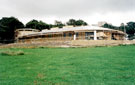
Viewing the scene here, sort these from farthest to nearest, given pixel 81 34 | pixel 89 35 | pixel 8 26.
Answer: pixel 8 26, pixel 81 34, pixel 89 35

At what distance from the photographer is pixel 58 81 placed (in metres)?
5.61

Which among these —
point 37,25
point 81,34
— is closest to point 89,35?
point 81,34

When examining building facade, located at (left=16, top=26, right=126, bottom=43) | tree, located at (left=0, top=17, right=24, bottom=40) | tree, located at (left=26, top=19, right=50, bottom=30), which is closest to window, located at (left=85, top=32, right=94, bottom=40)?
building facade, located at (left=16, top=26, right=126, bottom=43)

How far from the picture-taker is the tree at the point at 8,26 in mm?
53031

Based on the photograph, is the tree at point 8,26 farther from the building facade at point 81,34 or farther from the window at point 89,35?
the window at point 89,35

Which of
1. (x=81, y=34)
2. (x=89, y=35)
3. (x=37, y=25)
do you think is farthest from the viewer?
(x=37, y=25)

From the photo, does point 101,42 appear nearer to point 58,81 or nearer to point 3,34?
point 58,81

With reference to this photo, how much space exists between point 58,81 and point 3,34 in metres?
52.3

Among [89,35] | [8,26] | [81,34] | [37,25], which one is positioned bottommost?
[89,35]

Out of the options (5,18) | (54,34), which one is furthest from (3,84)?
(5,18)

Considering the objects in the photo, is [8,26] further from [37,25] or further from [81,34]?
[81,34]

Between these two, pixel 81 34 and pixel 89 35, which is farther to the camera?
pixel 81 34

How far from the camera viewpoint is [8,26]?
54406 millimetres

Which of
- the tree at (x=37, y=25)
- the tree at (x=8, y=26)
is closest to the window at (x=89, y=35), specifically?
the tree at (x=8, y=26)
